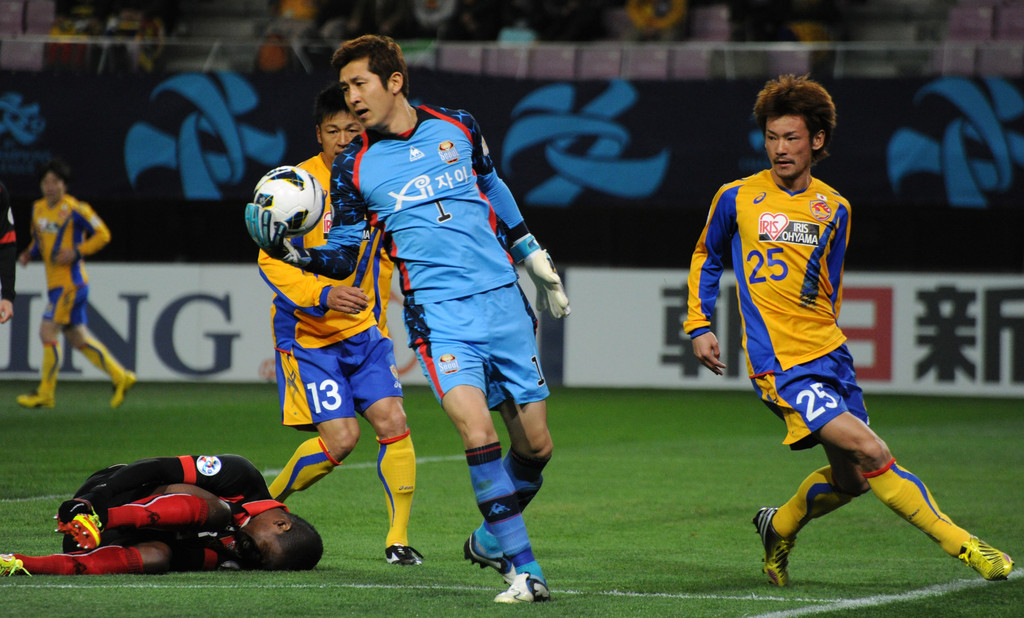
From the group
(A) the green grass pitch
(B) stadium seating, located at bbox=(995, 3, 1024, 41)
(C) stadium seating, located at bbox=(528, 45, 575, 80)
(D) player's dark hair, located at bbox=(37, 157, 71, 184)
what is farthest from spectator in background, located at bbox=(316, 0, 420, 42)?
(B) stadium seating, located at bbox=(995, 3, 1024, 41)

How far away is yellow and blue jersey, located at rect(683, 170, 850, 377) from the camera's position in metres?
5.26

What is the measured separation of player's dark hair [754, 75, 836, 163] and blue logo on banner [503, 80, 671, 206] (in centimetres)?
1022

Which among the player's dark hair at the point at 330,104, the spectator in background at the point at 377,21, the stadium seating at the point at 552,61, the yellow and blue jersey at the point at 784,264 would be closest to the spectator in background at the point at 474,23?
the spectator in background at the point at 377,21

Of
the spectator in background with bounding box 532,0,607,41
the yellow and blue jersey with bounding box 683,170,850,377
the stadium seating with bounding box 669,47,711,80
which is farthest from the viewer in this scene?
the spectator in background with bounding box 532,0,607,41

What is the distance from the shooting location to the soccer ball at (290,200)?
495cm

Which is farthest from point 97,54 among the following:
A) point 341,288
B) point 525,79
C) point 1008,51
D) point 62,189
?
point 341,288

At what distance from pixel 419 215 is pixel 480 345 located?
21.8 inches

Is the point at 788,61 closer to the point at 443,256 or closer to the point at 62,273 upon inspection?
the point at 62,273

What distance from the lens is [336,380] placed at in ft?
20.0

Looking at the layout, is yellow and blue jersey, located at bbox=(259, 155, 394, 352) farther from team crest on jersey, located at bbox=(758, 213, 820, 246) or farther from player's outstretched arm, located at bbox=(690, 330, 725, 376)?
team crest on jersey, located at bbox=(758, 213, 820, 246)

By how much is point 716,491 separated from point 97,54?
1112 centimetres

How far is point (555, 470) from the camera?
952 cm

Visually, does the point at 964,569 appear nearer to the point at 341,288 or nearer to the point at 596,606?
the point at 596,606

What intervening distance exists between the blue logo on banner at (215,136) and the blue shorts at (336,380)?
404 inches
